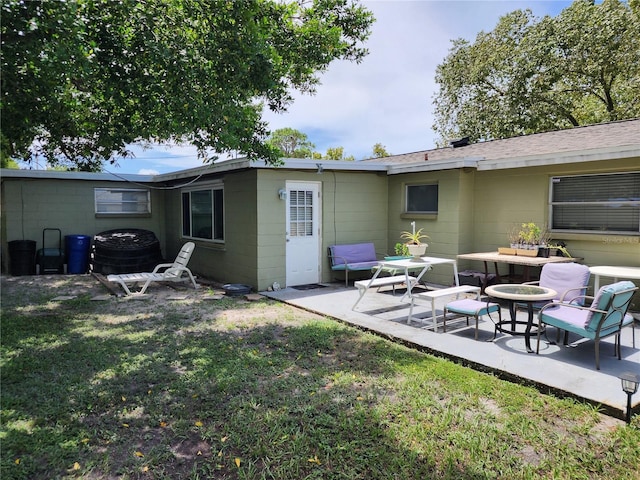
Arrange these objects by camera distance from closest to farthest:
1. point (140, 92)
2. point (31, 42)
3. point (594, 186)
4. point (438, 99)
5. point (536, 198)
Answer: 1. point (31, 42)
2. point (140, 92)
3. point (594, 186)
4. point (536, 198)
5. point (438, 99)

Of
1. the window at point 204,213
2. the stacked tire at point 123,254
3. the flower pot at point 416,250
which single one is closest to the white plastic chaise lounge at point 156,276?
the window at point 204,213

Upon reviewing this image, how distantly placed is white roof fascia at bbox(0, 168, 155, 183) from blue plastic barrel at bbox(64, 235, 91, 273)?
1582 millimetres

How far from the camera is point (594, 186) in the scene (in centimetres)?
685

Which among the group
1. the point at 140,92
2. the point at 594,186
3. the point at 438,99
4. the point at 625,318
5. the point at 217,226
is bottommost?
the point at 625,318

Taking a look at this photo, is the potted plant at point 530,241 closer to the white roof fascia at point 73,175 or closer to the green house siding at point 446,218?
the green house siding at point 446,218

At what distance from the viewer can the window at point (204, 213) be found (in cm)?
947

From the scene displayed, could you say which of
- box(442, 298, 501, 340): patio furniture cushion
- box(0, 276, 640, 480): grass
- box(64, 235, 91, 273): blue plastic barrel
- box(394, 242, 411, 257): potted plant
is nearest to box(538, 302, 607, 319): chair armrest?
box(442, 298, 501, 340): patio furniture cushion

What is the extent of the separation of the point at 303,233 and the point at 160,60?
14.7 ft

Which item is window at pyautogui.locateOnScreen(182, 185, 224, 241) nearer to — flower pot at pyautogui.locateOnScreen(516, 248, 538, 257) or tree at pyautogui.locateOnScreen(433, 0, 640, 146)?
flower pot at pyautogui.locateOnScreen(516, 248, 538, 257)

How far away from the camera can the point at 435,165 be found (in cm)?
820

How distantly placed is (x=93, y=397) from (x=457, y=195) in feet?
22.2

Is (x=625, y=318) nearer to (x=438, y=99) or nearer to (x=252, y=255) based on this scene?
(x=252, y=255)

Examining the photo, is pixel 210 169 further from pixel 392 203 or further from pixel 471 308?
pixel 471 308

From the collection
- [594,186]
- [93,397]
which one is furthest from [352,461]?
[594,186]
